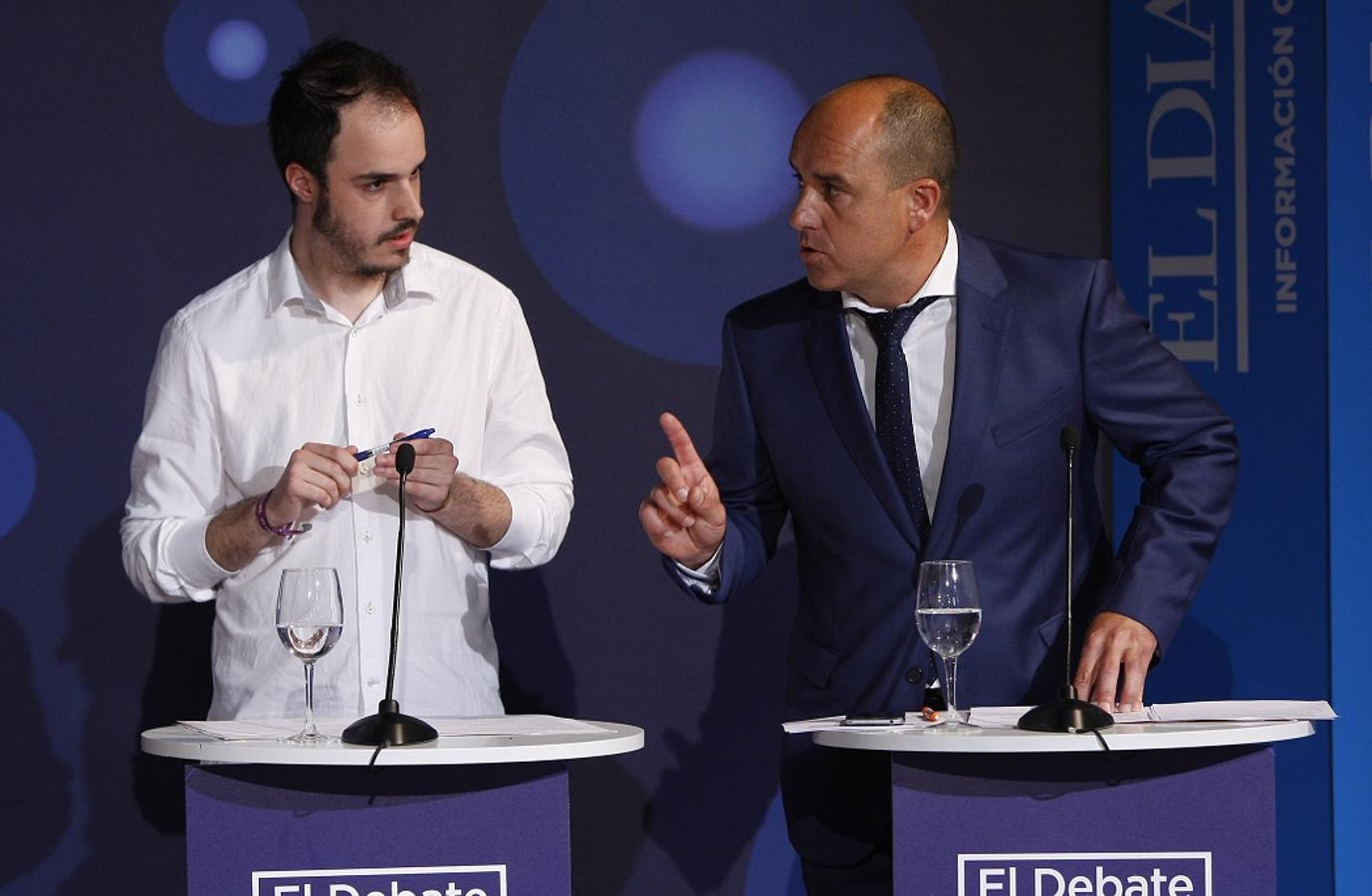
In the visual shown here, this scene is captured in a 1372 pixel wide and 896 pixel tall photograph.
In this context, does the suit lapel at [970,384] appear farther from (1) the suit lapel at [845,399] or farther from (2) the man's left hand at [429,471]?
(2) the man's left hand at [429,471]

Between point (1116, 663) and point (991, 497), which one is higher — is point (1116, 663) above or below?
below

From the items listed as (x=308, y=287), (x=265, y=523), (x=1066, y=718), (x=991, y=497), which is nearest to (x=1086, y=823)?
(x=1066, y=718)

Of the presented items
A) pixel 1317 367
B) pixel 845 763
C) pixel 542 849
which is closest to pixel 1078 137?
pixel 1317 367

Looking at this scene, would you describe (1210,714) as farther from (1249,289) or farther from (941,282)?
(1249,289)

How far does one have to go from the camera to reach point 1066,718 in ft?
7.15

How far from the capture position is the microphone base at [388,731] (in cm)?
220

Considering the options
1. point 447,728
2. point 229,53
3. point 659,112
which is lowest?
point 447,728

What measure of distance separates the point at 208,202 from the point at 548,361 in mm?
935

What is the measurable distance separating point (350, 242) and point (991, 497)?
1.31 meters

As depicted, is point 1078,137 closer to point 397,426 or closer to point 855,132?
point 855,132

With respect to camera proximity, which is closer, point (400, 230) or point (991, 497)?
point (991, 497)

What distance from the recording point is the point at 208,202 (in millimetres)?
3998

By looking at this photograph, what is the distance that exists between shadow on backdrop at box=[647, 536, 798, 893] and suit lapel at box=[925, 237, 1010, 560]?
4.52 feet

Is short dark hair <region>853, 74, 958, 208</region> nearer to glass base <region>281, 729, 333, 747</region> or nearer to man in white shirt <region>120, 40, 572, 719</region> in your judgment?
man in white shirt <region>120, 40, 572, 719</region>
